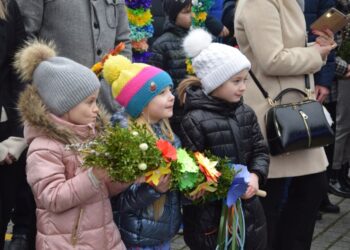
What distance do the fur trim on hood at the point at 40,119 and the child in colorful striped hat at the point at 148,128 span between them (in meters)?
0.38

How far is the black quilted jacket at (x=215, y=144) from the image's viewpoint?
360 cm

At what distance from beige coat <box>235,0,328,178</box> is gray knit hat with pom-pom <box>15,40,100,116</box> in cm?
120

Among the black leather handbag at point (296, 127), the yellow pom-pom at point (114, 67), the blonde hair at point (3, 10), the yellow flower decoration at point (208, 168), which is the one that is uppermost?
the blonde hair at point (3, 10)

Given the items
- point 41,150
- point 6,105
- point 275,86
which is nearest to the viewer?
point 41,150

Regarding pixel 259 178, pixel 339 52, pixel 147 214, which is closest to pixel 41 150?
pixel 147 214

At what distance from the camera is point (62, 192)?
3023mm

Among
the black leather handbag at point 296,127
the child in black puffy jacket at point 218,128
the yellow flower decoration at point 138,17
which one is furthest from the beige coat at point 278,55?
the yellow flower decoration at point 138,17

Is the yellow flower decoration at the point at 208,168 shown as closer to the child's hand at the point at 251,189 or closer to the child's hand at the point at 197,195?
the child's hand at the point at 197,195

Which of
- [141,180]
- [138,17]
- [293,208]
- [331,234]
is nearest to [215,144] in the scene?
[141,180]

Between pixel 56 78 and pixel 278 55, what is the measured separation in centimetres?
143

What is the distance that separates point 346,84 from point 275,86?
6.86 feet

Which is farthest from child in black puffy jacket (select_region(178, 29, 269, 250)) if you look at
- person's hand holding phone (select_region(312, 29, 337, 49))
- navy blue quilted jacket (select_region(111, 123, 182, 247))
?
person's hand holding phone (select_region(312, 29, 337, 49))

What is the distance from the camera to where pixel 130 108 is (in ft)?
11.4

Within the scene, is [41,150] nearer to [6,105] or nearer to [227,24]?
[6,105]
